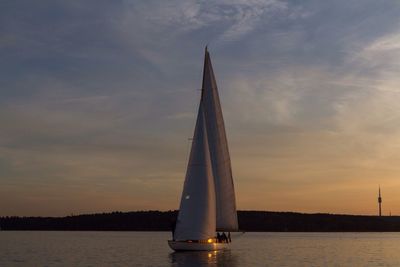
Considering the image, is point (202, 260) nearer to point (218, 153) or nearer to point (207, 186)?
point (207, 186)

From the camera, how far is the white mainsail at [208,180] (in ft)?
169

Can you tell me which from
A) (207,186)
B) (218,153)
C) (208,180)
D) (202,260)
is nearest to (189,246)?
(202,260)

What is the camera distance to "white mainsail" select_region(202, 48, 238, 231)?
54.6 metres

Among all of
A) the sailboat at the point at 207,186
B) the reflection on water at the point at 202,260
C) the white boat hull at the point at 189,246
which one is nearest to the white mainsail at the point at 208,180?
the sailboat at the point at 207,186

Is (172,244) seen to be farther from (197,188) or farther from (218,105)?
(218,105)

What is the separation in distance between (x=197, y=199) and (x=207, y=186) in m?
1.38

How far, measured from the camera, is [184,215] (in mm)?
51281

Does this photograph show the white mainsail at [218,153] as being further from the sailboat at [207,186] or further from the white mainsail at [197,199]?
the white mainsail at [197,199]

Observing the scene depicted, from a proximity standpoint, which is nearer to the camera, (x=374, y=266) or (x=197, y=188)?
(x=197, y=188)

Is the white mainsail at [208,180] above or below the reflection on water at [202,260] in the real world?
above

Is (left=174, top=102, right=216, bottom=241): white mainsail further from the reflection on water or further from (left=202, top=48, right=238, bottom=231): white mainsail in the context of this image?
(left=202, top=48, right=238, bottom=231): white mainsail

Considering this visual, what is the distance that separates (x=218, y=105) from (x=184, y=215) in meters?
10.3

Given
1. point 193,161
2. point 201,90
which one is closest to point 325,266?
point 193,161

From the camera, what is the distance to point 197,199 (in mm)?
51469
